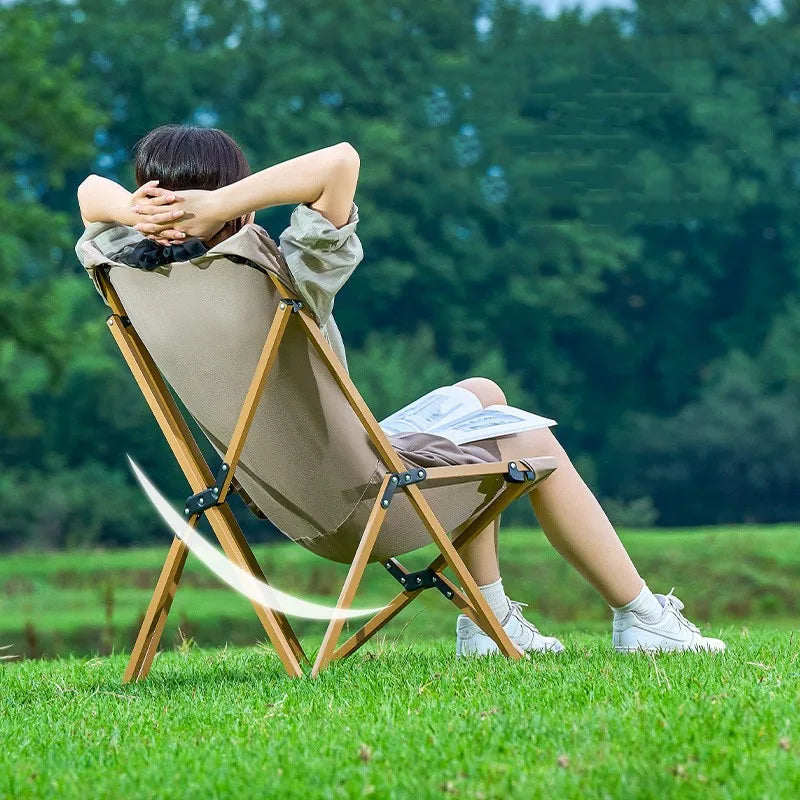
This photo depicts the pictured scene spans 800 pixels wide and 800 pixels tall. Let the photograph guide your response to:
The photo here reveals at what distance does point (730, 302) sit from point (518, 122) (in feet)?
21.5

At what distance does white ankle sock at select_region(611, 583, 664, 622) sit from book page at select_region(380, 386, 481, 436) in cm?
61

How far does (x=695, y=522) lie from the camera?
28562mm

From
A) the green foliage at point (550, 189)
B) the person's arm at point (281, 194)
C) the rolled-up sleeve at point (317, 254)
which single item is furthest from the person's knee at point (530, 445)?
the green foliage at point (550, 189)

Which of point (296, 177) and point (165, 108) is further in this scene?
point (165, 108)

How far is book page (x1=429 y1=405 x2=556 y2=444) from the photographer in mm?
3223

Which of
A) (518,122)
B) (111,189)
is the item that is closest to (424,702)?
(111,189)

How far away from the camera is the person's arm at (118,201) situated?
2.90 m

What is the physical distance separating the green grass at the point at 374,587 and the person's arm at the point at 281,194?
24.7ft

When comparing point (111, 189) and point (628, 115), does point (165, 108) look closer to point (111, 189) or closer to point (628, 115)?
point (628, 115)

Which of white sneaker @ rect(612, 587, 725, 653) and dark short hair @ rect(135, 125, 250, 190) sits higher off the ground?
dark short hair @ rect(135, 125, 250, 190)

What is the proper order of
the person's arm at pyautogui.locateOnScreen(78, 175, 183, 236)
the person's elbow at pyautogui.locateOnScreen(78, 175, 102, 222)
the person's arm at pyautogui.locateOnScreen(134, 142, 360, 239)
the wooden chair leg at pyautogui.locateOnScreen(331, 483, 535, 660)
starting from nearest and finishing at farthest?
the person's arm at pyautogui.locateOnScreen(134, 142, 360, 239) → the person's arm at pyautogui.locateOnScreen(78, 175, 183, 236) → the person's elbow at pyautogui.locateOnScreen(78, 175, 102, 222) → the wooden chair leg at pyautogui.locateOnScreen(331, 483, 535, 660)

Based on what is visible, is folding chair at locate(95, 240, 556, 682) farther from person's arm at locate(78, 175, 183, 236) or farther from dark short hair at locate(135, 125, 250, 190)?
dark short hair at locate(135, 125, 250, 190)

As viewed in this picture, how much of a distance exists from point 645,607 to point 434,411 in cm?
70

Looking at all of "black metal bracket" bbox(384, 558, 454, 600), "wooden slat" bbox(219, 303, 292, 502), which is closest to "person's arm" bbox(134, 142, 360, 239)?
"wooden slat" bbox(219, 303, 292, 502)
